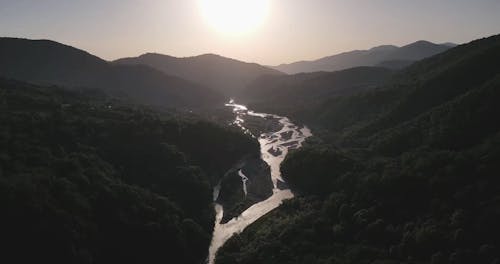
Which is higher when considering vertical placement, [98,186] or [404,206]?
[98,186]

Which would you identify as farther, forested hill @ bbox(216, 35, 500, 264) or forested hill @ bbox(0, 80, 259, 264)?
forested hill @ bbox(0, 80, 259, 264)

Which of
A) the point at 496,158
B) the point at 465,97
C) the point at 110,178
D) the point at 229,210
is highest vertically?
the point at 465,97

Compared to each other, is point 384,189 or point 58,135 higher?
point 58,135

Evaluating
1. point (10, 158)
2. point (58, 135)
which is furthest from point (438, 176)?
point (58, 135)

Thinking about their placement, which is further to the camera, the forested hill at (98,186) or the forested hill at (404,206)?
the forested hill at (98,186)

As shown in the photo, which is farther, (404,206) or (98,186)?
(98,186)

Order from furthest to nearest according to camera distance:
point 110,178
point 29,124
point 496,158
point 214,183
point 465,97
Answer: point 214,183, point 465,97, point 29,124, point 110,178, point 496,158

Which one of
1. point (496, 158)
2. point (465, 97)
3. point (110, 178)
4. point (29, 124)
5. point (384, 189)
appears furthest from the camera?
point (465, 97)

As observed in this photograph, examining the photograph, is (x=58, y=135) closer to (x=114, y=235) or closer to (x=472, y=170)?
(x=114, y=235)
